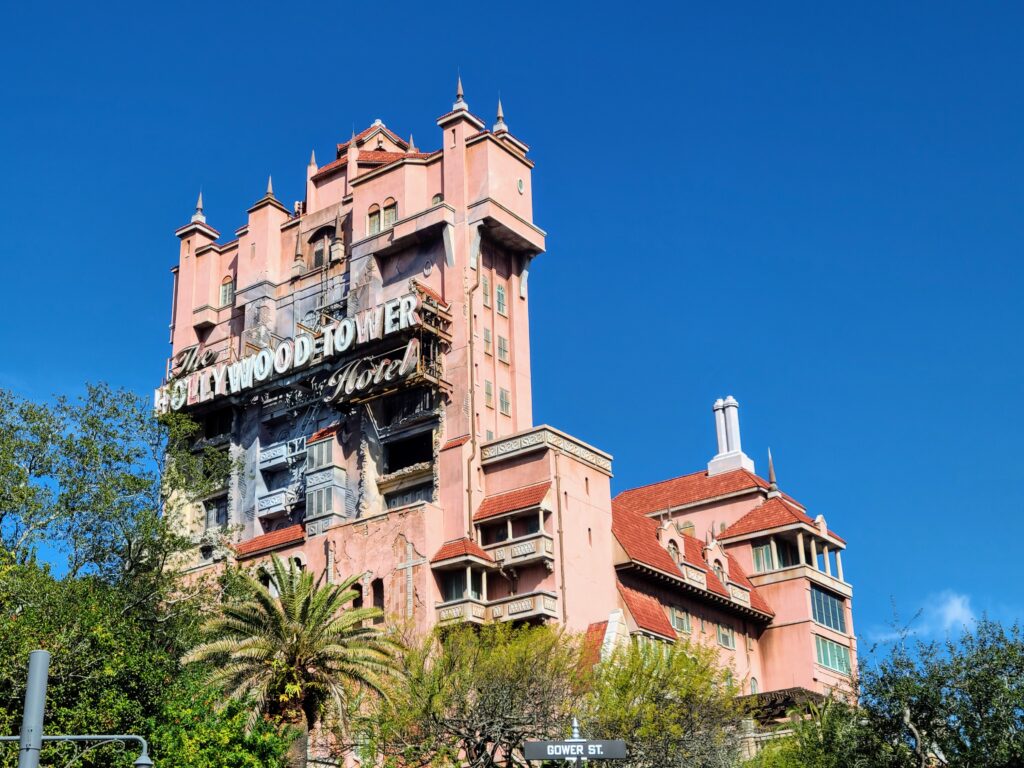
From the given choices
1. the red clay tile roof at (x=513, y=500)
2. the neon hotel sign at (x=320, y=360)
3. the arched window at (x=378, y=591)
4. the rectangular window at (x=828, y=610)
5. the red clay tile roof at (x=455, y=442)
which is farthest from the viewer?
the rectangular window at (x=828, y=610)

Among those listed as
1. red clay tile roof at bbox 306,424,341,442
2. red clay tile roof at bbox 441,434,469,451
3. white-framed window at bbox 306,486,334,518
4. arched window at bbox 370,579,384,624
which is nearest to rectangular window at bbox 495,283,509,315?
red clay tile roof at bbox 441,434,469,451

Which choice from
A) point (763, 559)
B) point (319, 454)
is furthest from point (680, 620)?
point (319, 454)

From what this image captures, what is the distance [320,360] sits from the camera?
63.7 m

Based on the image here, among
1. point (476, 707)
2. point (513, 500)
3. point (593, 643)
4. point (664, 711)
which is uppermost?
point (513, 500)

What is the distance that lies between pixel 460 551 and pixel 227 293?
2526 cm

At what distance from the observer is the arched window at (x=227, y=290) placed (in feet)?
238

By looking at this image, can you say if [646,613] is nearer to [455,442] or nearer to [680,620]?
[680,620]

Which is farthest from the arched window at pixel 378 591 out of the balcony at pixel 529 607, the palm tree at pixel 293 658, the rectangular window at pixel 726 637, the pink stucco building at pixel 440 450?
the rectangular window at pixel 726 637

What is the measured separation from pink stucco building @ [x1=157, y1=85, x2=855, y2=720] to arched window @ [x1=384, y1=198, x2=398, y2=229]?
15 cm

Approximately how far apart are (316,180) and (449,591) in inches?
1063

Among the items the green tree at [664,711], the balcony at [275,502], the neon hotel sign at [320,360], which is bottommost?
the green tree at [664,711]

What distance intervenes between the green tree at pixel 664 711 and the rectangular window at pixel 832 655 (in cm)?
1958

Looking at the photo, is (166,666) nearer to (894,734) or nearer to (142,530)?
(142,530)

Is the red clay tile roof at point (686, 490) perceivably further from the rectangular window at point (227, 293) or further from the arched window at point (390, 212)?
the rectangular window at point (227, 293)
